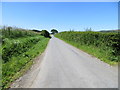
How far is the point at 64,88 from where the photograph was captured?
3904 mm

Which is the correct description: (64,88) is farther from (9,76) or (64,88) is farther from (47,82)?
(9,76)

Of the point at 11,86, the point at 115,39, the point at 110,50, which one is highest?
the point at 115,39

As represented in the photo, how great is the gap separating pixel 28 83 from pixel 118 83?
3462 millimetres

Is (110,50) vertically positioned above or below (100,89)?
above

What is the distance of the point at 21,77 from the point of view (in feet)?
16.9

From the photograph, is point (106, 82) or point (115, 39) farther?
point (115, 39)

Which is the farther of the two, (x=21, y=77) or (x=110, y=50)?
(x=110, y=50)

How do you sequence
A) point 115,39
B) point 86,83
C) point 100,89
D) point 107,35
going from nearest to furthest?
1. point 100,89
2. point 86,83
3. point 115,39
4. point 107,35

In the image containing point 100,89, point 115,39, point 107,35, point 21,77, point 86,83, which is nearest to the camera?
point 100,89

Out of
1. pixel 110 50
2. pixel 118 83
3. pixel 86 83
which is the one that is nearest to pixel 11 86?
pixel 86 83

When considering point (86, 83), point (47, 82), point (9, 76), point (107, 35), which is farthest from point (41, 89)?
point (107, 35)

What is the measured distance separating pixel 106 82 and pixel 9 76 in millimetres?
4358

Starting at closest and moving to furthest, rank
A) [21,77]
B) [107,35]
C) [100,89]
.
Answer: [100,89] < [21,77] < [107,35]

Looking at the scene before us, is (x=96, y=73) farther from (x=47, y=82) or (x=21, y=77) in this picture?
(x=21, y=77)
